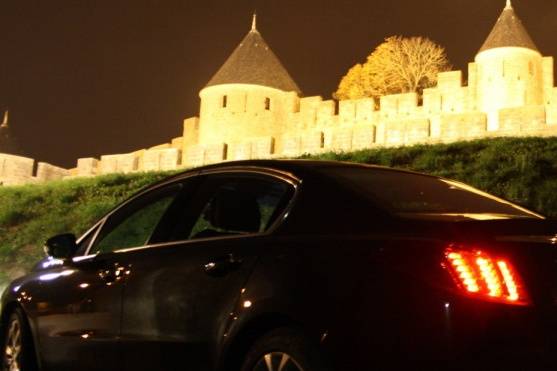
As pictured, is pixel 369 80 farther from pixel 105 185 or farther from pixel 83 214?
pixel 83 214

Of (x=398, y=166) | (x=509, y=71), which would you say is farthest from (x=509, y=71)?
(x=398, y=166)

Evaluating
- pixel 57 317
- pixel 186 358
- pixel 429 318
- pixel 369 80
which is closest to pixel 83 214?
pixel 57 317

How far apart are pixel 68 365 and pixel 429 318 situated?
2505 mm

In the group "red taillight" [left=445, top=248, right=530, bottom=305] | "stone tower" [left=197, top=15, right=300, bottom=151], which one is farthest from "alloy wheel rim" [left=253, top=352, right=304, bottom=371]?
"stone tower" [left=197, top=15, right=300, bottom=151]

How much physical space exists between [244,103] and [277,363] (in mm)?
44864

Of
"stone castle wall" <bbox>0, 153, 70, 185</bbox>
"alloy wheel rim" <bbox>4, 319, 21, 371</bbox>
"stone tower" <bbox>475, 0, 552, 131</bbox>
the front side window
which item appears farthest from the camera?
"stone tower" <bbox>475, 0, 552, 131</bbox>

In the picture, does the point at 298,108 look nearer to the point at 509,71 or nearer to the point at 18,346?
the point at 509,71

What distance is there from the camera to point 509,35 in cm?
4600

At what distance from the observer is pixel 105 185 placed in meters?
20.5

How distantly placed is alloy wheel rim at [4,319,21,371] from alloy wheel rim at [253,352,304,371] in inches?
93.0

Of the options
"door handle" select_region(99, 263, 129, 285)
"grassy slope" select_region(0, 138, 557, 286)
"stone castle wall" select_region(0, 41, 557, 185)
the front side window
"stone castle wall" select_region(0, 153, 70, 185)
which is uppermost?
"stone castle wall" select_region(0, 41, 557, 185)

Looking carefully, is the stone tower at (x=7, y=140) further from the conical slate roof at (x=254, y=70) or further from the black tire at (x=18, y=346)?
the black tire at (x=18, y=346)

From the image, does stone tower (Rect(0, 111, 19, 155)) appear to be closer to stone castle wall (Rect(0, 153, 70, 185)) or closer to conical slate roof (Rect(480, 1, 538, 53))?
stone castle wall (Rect(0, 153, 70, 185))

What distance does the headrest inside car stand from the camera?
3848mm
